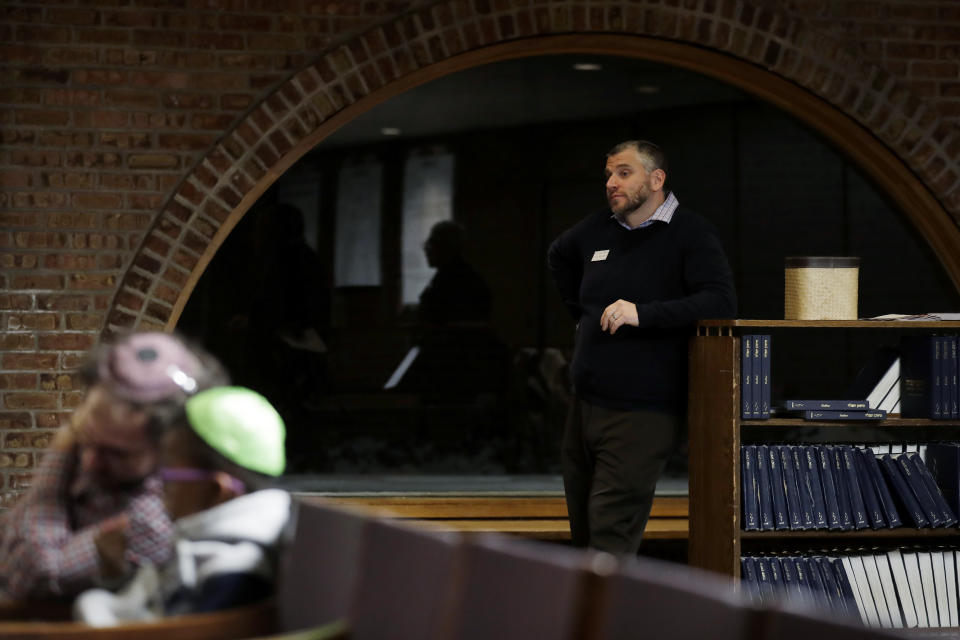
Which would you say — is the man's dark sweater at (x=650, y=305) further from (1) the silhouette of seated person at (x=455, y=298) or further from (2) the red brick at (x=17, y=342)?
(2) the red brick at (x=17, y=342)

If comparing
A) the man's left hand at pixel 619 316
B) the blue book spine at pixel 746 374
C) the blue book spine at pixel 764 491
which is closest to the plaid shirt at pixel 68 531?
the man's left hand at pixel 619 316

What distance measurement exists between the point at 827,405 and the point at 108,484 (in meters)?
2.75

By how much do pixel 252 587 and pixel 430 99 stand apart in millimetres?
4255

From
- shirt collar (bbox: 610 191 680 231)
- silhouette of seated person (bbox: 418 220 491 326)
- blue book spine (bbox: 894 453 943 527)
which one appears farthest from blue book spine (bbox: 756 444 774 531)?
silhouette of seated person (bbox: 418 220 491 326)

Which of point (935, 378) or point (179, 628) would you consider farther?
point (935, 378)

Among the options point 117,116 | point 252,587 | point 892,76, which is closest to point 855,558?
point 892,76

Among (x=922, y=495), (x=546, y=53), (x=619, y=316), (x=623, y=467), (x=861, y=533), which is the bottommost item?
(x=861, y=533)

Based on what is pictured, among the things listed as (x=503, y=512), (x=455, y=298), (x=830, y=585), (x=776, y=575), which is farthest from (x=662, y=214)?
(x=455, y=298)

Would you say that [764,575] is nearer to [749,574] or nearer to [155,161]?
[749,574]

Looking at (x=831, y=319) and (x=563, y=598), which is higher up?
(x=831, y=319)

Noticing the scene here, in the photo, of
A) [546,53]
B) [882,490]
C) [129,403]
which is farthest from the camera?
[546,53]

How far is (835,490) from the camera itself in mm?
3969

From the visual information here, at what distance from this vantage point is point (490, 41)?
4945mm

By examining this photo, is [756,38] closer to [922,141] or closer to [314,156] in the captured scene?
[922,141]
